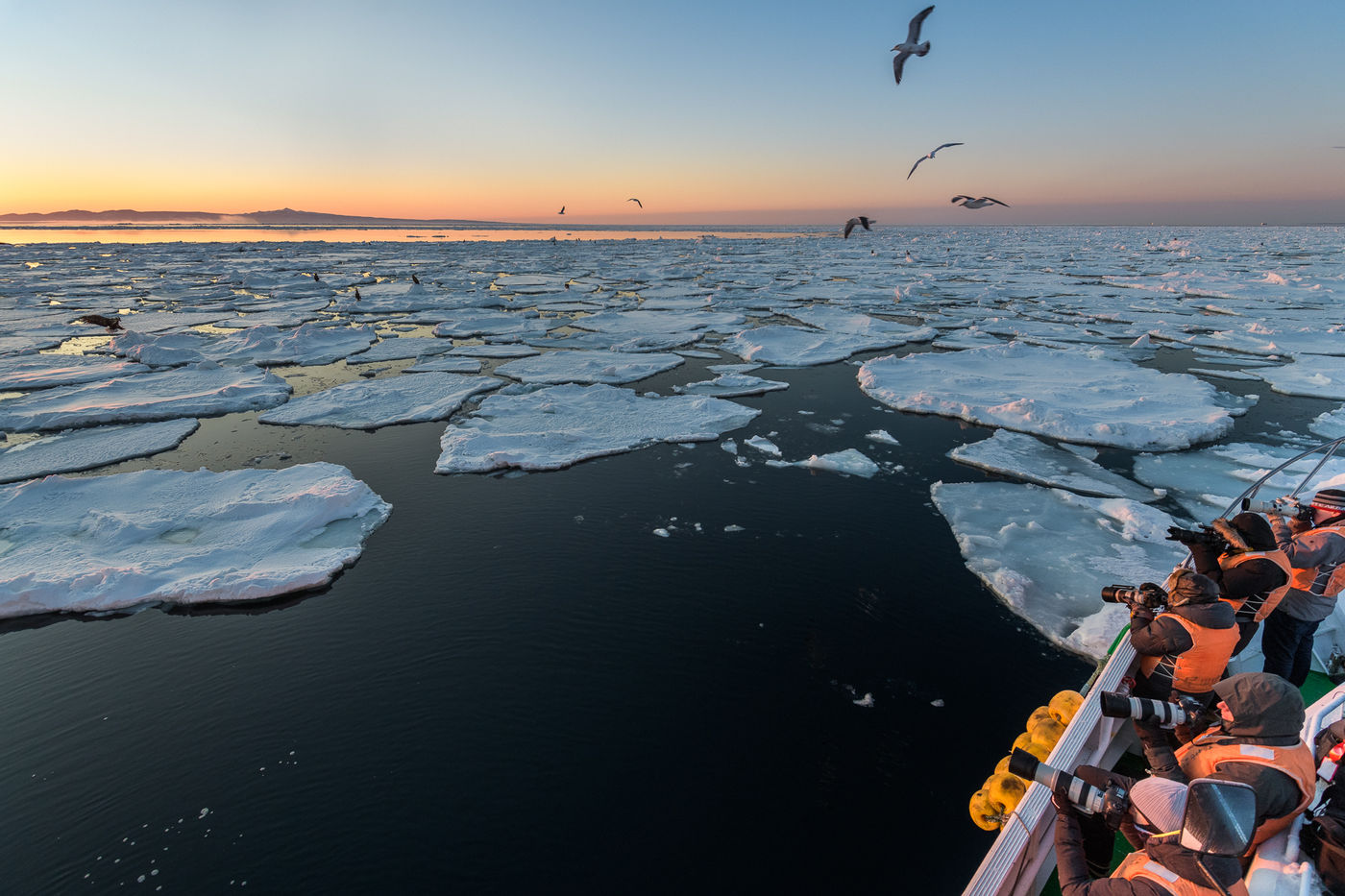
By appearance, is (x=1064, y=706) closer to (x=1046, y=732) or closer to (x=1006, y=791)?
(x=1046, y=732)

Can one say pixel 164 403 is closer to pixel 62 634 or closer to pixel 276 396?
pixel 276 396

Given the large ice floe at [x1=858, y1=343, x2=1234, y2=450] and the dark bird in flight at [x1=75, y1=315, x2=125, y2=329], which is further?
the dark bird in flight at [x1=75, y1=315, x2=125, y2=329]

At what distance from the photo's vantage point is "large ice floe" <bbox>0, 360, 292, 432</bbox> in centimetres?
1204

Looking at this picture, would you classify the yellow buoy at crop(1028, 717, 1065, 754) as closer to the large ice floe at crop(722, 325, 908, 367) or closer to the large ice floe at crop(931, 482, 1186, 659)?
the large ice floe at crop(931, 482, 1186, 659)

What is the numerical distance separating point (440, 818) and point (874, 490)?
7.37m

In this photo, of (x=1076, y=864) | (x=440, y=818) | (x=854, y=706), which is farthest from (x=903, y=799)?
(x=440, y=818)

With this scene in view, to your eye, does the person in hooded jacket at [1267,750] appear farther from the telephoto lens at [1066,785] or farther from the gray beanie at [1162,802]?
the telephoto lens at [1066,785]

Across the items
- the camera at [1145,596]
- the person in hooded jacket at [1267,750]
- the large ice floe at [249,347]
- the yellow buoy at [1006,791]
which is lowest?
the yellow buoy at [1006,791]

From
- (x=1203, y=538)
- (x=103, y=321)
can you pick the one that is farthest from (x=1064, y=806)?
(x=103, y=321)

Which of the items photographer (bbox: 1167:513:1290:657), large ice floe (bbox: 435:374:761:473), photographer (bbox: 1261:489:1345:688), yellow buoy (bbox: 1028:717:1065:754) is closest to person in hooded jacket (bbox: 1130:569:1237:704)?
photographer (bbox: 1167:513:1290:657)

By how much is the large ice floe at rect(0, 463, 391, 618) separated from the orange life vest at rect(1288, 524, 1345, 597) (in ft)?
29.7

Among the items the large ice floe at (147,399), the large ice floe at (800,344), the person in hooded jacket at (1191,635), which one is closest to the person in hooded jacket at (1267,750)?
the person in hooded jacket at (1191,635)

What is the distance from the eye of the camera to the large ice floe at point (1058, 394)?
11.2 metres

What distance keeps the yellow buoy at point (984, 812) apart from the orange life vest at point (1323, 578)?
2.56 m
